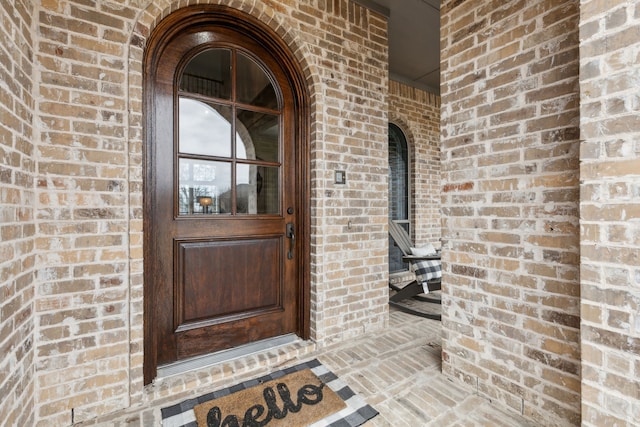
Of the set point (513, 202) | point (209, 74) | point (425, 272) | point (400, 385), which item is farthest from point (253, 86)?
point (425, 272)

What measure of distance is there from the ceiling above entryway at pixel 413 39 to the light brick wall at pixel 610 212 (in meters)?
2.02

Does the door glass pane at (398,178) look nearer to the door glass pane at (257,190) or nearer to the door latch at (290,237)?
the door latch at (290,237)

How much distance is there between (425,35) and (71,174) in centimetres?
361

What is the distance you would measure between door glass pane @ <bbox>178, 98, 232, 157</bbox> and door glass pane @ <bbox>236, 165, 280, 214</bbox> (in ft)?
0.68

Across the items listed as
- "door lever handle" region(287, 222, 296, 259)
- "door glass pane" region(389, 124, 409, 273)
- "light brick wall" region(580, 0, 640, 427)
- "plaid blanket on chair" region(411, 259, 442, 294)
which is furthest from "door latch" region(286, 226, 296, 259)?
"door glass pane" region(389, 124, 409, 273)

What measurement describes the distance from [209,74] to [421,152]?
12.3 ft

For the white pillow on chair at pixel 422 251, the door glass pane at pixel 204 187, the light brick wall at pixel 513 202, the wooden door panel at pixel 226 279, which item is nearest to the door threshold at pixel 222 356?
the wooden door panel at pixel 226 279

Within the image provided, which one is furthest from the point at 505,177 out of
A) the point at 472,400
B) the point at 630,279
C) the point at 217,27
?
the point at 217,27

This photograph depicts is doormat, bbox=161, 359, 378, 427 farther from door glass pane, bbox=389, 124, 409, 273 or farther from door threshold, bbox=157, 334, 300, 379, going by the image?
door glass pane, bbox=389, 124, 409, 273

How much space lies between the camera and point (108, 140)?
5.37 feet

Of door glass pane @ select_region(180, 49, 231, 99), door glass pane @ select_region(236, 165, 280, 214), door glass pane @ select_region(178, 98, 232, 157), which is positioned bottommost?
door glass pane @ select_region(236, 165, 280, 214)

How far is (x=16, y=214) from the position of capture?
51.5 inches

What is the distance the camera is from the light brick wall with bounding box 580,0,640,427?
106 centimetres

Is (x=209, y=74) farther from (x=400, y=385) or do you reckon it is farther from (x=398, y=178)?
(x=398, y=178)
